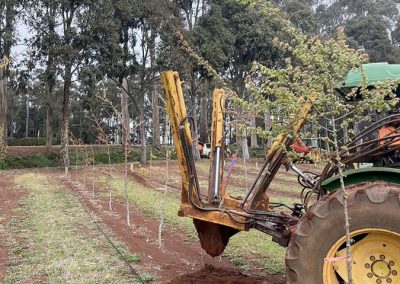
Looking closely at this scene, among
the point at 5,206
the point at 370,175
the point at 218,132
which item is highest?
the point at 218,132

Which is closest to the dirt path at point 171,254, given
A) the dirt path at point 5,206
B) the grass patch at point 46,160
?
the dirt path at point 5,206

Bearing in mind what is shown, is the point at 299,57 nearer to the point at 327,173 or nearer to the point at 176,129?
the point at 327,173

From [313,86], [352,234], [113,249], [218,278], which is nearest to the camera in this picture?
[313,86]

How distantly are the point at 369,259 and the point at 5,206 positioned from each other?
10469 millimetres

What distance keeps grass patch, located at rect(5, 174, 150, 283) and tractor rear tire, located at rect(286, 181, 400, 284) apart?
7.70ft

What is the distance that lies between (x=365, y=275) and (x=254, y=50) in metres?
30.3

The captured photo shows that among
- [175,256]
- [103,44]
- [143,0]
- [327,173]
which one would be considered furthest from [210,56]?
[327,173]

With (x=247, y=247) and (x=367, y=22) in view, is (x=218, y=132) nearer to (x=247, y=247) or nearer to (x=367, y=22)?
(x=247, y=247)

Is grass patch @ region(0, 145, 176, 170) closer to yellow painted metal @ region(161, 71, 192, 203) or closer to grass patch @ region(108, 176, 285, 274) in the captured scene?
grass patch @ region(108, 176, 285, 274)

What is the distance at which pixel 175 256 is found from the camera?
21.5ft

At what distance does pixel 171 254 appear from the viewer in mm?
6668

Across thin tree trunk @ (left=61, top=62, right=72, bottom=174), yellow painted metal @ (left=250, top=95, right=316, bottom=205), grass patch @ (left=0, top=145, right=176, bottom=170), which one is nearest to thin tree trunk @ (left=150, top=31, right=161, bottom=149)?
grass patch @ (left=0, top=145, right=176, bottom=170)

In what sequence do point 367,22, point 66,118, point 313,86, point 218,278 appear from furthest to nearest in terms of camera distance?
point 367,22 → point 66,118 → point 218,278 → point 313,86

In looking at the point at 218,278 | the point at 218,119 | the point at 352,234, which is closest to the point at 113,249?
the point at 218,278
